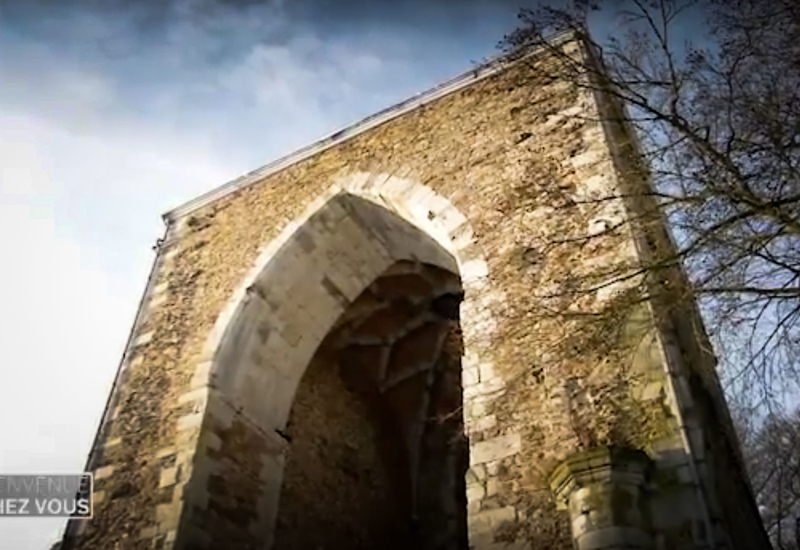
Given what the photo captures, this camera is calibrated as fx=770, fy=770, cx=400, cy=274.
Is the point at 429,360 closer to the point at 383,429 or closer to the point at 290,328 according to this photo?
the point at 383,429

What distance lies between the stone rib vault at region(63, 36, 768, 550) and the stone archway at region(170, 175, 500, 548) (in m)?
0.02

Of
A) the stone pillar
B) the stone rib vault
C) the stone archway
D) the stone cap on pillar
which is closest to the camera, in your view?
the stone pillar

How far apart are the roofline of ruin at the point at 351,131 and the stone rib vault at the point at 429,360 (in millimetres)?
25

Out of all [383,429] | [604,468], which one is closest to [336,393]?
[383,429]

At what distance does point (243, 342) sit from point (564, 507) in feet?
11.7

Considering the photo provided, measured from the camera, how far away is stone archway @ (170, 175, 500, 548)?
5754 mm

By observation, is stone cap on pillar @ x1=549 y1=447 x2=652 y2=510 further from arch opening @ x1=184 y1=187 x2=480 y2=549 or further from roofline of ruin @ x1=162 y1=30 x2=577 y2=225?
roofline of ruin @ x1=162 y1=30 x2=577 y2=225

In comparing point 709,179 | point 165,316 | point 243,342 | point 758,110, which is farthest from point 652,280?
point 165,316

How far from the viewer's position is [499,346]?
15.7ft

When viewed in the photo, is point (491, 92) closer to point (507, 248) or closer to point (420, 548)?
point (507, 248)

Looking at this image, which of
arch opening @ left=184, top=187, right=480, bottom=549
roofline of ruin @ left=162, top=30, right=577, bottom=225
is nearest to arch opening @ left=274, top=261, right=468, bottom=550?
arch opening @ left=184, top=187, right=480, bottom=549

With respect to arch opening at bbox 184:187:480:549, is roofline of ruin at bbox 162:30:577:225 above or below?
above

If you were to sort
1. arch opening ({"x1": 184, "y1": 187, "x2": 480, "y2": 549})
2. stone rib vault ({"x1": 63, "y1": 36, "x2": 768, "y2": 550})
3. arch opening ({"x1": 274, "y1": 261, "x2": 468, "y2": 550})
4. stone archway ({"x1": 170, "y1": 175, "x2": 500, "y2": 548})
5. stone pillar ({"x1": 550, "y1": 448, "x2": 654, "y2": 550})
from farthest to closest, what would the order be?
arch opening ({"x1": 274, "y1": 261, "x2": 468, "y2": 550})
arch opening ({"x1": 184, "y1": 187, "x2": 480, "y2": 549})
stone archway ({"x1": 170, "y1": 175, "x2": 500, "y2": 548})
stone rib vault ({"x1": 63, "y1": 36, "x2": 768, "y2": 550})
stone pillar ({"x1": 550, "y1": 448, "x2": 654, "y2": 550})

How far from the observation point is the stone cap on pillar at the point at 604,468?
366 cm
